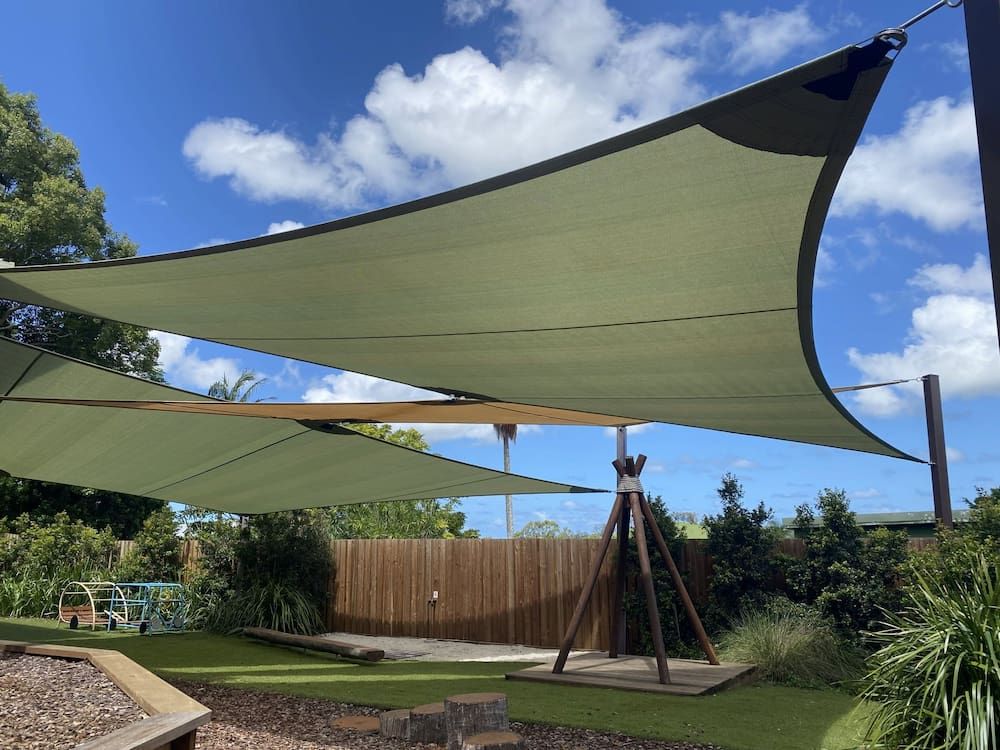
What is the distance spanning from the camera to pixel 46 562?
11.3 metres

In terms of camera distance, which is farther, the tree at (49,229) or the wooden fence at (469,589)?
the tree at (49,229)

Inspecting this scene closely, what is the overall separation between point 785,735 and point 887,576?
11.0 ft

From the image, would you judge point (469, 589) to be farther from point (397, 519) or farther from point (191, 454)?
point (397, 519)

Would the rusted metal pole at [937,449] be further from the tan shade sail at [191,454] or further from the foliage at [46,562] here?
the foliage at [46,562]

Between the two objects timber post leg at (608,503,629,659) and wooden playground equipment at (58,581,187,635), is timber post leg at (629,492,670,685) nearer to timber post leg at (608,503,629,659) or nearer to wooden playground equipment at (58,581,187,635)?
timber post leg at (608,503,629,659)

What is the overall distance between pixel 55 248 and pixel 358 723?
14.0 m

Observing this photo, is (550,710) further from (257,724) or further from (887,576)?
(887,576)

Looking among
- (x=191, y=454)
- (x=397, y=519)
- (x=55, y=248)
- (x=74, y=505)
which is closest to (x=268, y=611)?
(x=191, y=454)

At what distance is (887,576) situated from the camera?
7.04 metres

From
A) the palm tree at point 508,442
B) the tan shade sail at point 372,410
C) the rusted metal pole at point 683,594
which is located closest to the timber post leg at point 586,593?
the rusted metal pole at point 683,594

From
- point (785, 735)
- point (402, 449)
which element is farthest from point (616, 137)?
point (402, 449)

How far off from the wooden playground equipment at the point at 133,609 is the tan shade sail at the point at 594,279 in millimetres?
6912

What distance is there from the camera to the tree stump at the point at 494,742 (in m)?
3.45

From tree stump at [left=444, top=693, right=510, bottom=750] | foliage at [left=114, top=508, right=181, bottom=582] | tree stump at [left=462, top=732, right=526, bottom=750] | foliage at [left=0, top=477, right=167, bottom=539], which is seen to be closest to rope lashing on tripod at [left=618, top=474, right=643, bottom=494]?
tree stump at [left=444, top=693, right=510, bottom=750]
